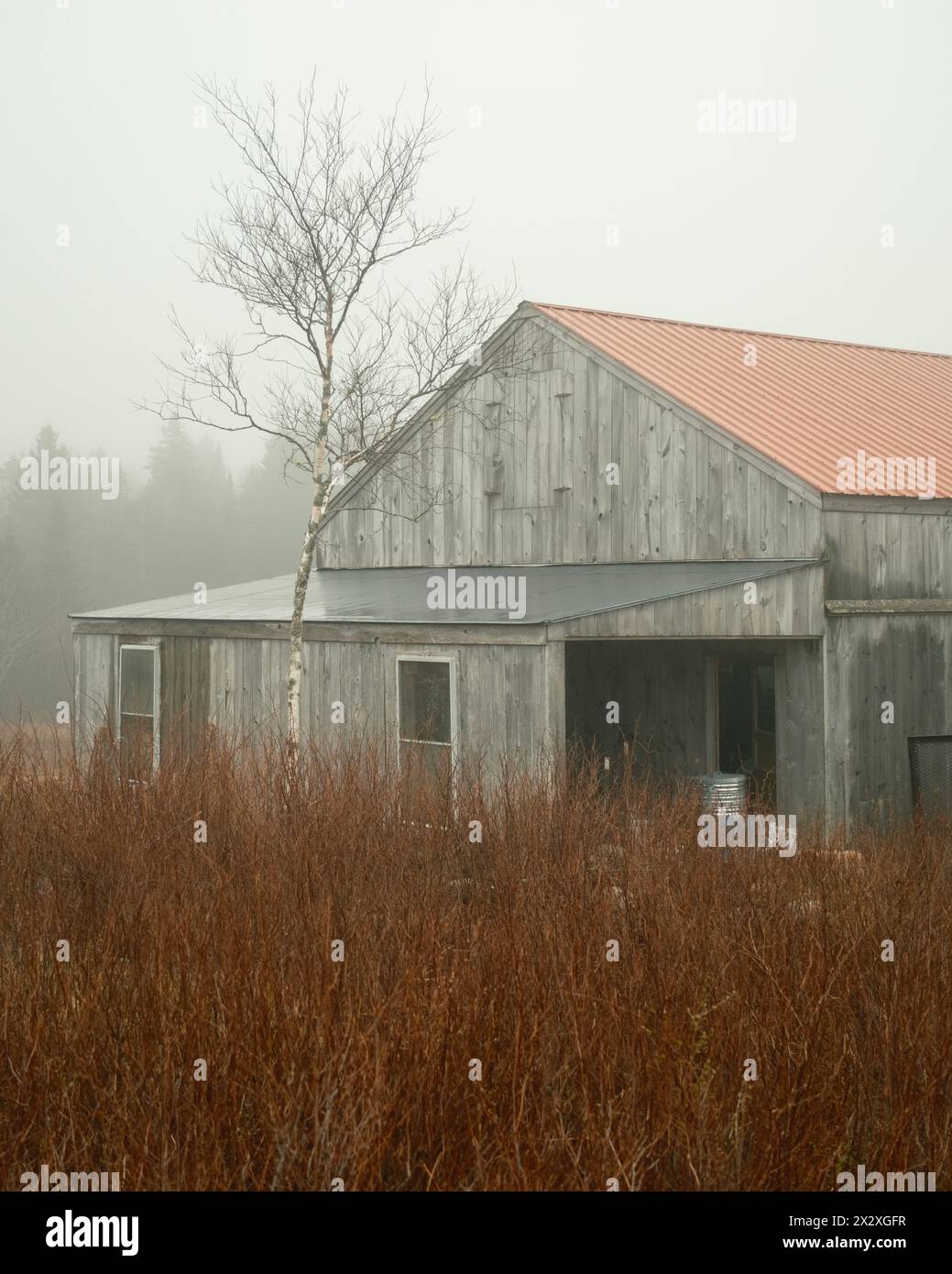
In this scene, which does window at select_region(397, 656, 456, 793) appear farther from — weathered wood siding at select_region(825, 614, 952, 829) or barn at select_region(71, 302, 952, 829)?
weathered wood siding at select_region(825, 614, 952, 829)

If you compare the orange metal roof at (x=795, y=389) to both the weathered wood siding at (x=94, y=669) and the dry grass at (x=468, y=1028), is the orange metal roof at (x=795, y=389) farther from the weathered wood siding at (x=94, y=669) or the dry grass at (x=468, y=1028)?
the dry grass at (x=468, y=1028)

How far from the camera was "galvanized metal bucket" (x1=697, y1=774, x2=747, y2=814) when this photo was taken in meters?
15.5

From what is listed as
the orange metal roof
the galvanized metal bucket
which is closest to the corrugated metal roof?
the orange metal roof

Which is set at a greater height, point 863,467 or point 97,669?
point 863,467

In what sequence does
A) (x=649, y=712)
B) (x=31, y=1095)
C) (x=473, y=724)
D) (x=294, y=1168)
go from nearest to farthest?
(x=294, y=1168) → (x=31, y=1095) → (x=473, y=724) → (x=649, y=712)

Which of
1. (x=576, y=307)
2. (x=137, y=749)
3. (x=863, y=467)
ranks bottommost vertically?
(x=137, y=749)

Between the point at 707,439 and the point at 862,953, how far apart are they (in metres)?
10.7

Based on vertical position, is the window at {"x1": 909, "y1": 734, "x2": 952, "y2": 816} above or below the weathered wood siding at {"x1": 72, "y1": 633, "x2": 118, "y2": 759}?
below

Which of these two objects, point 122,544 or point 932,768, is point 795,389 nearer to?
point 932,768

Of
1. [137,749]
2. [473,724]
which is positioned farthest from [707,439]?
[137,749]

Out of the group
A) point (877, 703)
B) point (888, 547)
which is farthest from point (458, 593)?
point (877, 703)

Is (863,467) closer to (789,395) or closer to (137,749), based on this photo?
(789,395)

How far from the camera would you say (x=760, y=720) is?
1753cm

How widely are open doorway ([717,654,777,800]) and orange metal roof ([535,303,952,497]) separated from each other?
8.95 feet
